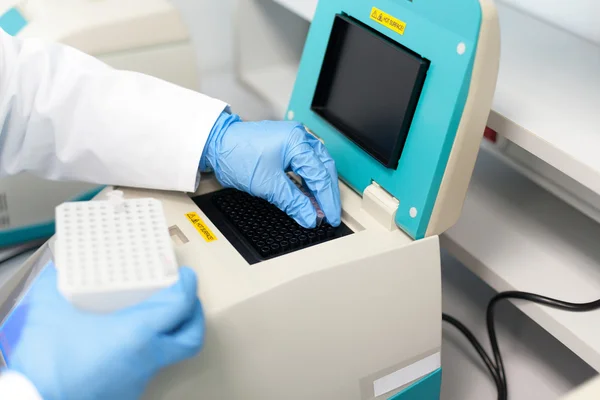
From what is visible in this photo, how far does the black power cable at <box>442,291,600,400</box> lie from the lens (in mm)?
777

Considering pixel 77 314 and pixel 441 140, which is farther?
pixel 441 140

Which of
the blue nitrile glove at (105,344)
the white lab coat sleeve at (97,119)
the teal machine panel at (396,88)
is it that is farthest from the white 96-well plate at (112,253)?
the teal machine panel at (396,88)

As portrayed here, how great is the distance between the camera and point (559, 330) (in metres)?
0.78

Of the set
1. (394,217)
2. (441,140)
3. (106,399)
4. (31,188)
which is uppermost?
(441,140)

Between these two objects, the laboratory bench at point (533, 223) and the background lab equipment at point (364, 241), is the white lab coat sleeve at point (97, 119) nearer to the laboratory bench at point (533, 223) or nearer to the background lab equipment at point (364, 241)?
the background lab equipment at point (364, 241)

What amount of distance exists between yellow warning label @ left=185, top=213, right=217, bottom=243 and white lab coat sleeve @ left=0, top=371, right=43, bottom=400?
0.27 meters

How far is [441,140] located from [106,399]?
452 millimetres

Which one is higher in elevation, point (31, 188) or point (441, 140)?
point (441, 140)

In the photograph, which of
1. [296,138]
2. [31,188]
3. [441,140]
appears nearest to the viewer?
[441,140]

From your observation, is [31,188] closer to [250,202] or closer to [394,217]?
[250,202]

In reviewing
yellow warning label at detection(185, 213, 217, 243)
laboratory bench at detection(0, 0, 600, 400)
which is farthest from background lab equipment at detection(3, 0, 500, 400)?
laboratory bench at detection(0, 0, 600, 400)

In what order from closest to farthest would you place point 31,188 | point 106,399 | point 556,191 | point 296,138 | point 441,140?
point 106,399, point 441,140, point 296,138, point 556,191, point 31,188

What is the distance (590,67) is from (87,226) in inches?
31.0

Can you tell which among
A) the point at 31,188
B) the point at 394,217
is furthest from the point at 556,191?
the point at 31,188
